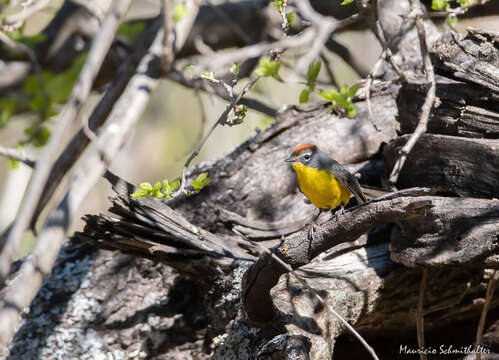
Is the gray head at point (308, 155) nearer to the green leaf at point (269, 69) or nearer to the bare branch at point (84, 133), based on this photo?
the green leaf at point (269, 69)

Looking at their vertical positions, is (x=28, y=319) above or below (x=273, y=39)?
below

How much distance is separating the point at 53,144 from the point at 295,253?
1.58m

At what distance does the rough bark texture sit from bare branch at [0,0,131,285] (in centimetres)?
144

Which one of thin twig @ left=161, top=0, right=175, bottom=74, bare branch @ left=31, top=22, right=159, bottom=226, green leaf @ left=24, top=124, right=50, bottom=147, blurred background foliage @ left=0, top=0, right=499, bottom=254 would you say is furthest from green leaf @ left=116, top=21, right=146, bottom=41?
blurred background foliage @ left=0, top=0, right=499, bottom=254

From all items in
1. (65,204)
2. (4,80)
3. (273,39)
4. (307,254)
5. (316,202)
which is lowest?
(307,254)

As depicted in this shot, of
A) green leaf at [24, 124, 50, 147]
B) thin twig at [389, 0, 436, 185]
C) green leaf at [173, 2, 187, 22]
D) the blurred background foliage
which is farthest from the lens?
the blurred background foliage

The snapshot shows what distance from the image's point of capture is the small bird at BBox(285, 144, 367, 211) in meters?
3.66

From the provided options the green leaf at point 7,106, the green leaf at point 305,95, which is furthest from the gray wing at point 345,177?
the green leaf at point 7,106

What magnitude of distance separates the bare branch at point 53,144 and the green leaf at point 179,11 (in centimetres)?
28

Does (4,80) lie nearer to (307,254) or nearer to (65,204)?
(307,254)

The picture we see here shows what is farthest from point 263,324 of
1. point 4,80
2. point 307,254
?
point 4,80

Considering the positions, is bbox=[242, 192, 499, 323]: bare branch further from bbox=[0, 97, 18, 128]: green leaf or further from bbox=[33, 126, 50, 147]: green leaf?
bbox=[0, 97, 18, 128]: green leaf

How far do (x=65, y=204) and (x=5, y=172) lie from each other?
1329 cm

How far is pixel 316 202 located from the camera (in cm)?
377
